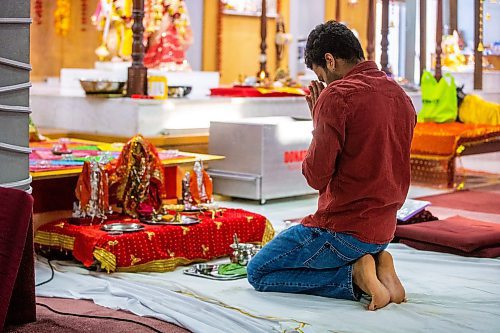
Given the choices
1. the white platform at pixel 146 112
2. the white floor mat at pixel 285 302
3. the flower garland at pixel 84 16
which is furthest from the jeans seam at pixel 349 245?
the flower garland at pixel 84 16

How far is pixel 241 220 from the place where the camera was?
17.8 ft

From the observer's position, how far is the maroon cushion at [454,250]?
17.7 ft

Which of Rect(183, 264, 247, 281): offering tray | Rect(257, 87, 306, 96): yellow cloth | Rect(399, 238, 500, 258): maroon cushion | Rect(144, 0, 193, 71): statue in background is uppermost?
Rect(144, 0, 193, 71): statue in background

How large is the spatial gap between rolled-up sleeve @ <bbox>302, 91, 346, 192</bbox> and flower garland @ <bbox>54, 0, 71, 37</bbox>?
10172mm

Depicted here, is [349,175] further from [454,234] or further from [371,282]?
[454,234]

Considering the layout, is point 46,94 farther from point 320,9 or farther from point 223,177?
point 320,9

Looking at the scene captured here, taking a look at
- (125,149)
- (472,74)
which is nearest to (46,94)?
(125,149)

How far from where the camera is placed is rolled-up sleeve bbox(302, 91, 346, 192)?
3939mm

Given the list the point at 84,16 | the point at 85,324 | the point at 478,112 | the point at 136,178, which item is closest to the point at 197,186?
the point at 136,178

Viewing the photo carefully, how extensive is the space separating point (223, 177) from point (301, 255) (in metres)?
3.64

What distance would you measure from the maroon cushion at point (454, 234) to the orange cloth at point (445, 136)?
322cm

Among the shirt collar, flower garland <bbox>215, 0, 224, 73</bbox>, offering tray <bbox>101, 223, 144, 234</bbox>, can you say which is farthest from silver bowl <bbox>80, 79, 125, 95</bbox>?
flower garland <bbox>215, 0, 224, 73</bbox>

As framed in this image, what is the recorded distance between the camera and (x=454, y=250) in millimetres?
5477

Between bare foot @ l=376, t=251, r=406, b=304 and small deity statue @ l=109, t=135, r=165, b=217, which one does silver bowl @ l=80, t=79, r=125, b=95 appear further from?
bare foot @ l=376, t=251, r=406, b=304
